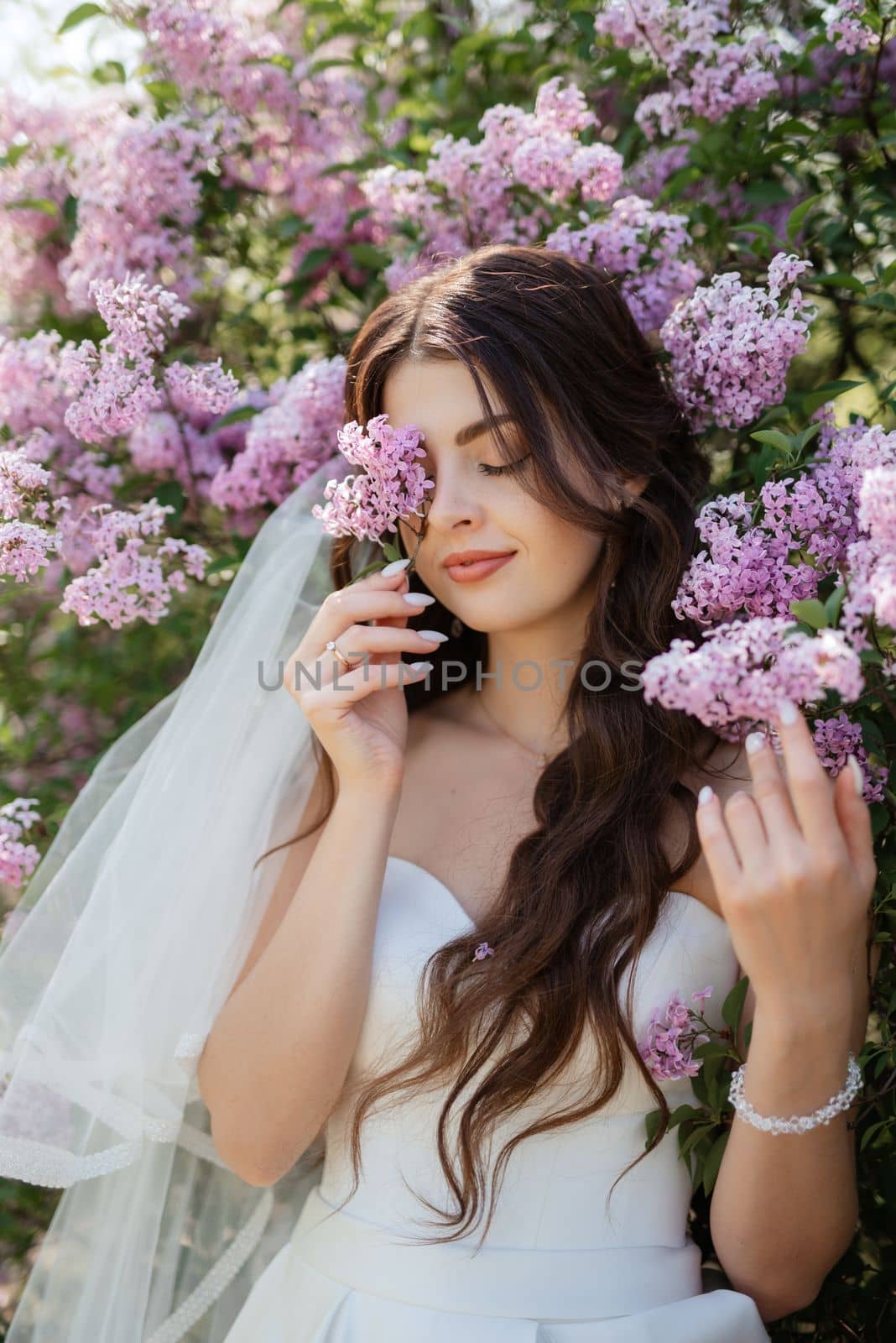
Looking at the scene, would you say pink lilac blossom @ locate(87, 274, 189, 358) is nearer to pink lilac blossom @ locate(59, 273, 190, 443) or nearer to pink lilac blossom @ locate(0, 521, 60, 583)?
pink lilac blossom @ locate(59, 273, 190, 443)

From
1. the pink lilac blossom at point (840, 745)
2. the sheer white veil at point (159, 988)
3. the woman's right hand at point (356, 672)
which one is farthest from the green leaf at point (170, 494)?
the pink lilac blossom at point (840, 745)

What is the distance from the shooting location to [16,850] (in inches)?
63.9

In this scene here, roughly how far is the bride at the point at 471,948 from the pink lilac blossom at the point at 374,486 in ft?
0.28

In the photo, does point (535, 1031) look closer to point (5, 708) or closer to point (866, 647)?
point (866, 647)

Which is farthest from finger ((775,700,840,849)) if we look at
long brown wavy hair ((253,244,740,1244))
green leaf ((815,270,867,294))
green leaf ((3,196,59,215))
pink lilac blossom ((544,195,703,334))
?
green leaf ((3,196,59,215))

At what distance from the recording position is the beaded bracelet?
111 centimetres

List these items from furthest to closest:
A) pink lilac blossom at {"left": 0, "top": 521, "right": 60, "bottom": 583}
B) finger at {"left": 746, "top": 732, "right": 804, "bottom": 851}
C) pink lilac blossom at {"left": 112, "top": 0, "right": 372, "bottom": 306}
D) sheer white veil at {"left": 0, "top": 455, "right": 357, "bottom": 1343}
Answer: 1. pink lilac blossom at {"left": 112, "top": 0, "right": 372, "bottom": 306}
2. sheer white veil at {"left": 0, "top": 455, "right": 357, "bottom": 1343}
3. pink lilac blossom at {"left": 0, "top": 521, "right": 60, "bottom": 583}
4. finger at {"left": 746, "top": 732, "right": 804, "bottom": 851}

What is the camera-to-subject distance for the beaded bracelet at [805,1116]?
1105mm

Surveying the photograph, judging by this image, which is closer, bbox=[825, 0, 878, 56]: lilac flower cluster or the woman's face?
the woman's face

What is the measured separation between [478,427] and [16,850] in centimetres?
89

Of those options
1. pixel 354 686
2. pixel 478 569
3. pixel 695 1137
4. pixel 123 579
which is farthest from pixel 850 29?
pixel 695 1137

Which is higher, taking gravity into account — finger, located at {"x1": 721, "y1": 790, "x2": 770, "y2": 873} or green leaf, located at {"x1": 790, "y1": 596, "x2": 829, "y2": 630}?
green leaf, located at {"x1": 790, "y1": 596, "x2": 829, "y2": 630}

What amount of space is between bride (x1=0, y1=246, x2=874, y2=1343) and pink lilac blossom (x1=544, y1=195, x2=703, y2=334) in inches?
6.7

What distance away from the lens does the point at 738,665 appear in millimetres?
880
